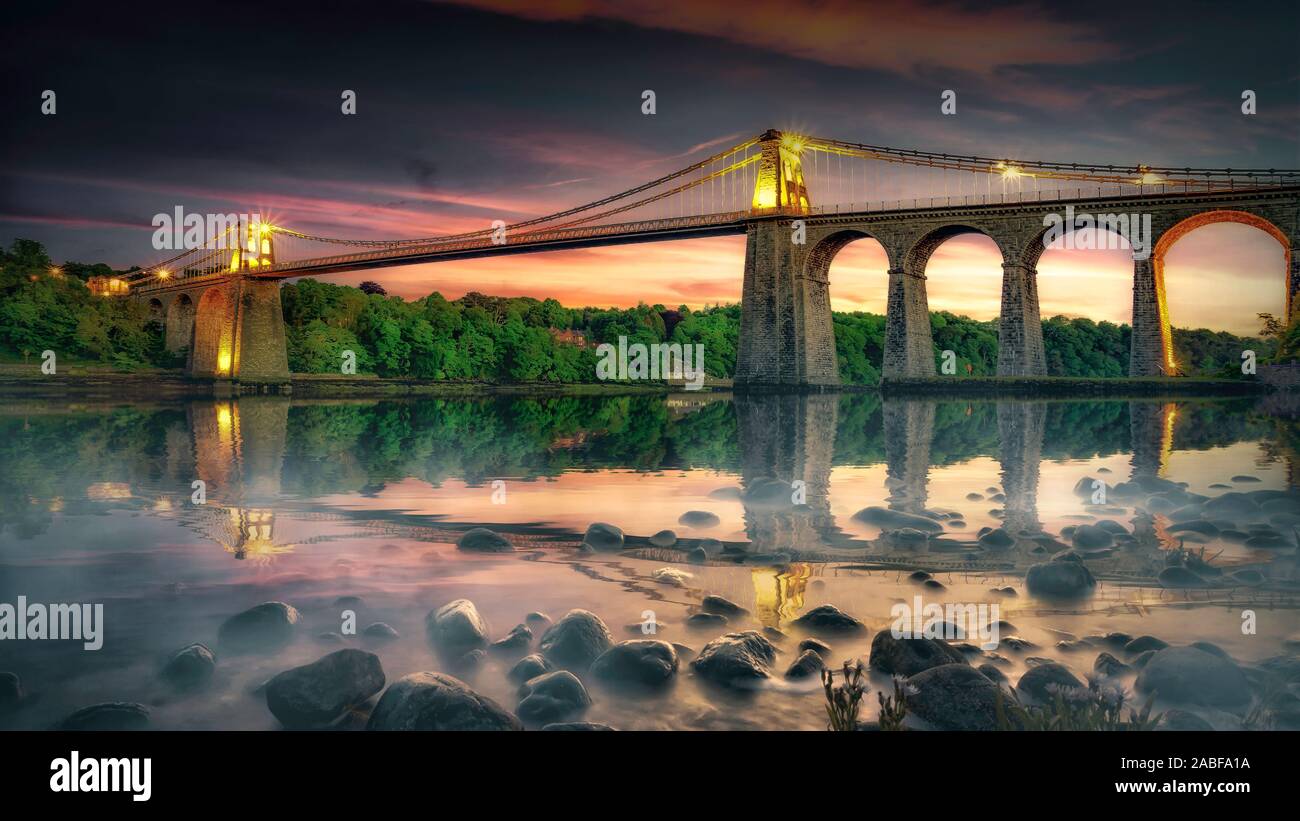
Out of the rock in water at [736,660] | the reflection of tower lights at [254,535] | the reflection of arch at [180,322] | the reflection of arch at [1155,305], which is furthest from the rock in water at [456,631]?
the reflection of arch at [180,322]

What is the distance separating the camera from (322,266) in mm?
73750

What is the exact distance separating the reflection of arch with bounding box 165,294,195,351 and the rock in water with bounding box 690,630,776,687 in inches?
3602

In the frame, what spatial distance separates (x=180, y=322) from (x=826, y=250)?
6800 centimetres

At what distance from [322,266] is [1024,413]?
198 ft

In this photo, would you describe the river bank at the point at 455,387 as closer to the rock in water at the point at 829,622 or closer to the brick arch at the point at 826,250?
the brick arch at the point at 826,250

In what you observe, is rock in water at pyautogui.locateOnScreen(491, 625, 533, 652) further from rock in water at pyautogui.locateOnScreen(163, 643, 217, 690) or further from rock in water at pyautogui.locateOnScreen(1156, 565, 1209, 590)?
rock in water at pyautogui.locateOnScreen(1156, 565, 1209, 590)

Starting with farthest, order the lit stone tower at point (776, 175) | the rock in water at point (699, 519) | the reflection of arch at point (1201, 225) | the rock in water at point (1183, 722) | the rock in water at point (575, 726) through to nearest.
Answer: the lit stone tower at point (776, 175) → the reflection of arch at point (1201, 225) → the rock in water at point (699, 519) → the rock in water at point (575, 726) → the rock in water at point (1183, 722)

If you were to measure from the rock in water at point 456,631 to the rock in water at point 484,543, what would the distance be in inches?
126

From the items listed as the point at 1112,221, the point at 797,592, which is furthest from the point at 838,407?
the point at 797,592

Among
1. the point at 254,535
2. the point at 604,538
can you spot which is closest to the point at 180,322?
the point at 254,535

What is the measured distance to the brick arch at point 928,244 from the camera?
5888 cm

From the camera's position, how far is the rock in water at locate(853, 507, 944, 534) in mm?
11211

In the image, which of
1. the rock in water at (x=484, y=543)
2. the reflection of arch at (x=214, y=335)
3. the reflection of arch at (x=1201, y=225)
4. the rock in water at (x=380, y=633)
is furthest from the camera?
the reflection of arch at (x=214, y=335)
